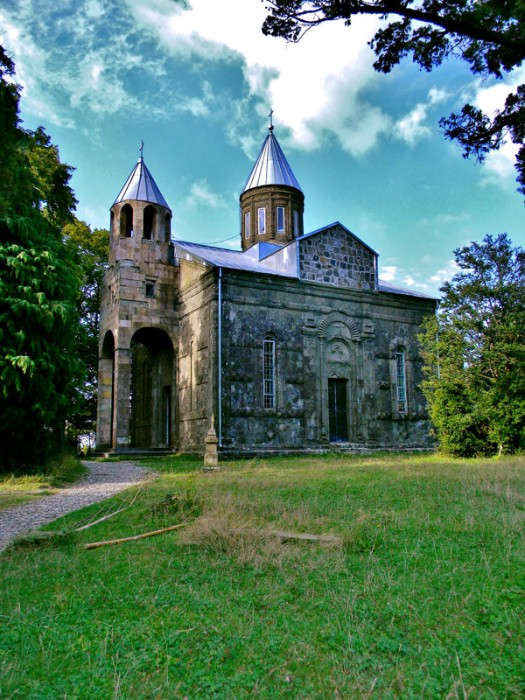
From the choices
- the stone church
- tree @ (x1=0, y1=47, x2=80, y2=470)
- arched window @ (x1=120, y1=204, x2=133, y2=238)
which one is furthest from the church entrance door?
tree @ (x1=0, y1=47, x2=80, y2=470)

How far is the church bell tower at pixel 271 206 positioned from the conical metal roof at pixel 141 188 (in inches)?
182

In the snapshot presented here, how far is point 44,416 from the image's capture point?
12586mm

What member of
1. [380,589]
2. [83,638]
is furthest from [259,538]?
[83,638]

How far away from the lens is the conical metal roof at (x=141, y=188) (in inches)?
983

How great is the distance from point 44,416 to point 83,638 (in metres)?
9.65

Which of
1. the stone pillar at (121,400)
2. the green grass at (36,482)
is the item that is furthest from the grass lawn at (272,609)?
the stone pillar at (121,400)

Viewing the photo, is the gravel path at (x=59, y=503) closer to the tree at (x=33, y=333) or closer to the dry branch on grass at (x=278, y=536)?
the dry branch on grass at (x=278, y=536)

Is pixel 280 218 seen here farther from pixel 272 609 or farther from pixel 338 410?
pixel 272 609

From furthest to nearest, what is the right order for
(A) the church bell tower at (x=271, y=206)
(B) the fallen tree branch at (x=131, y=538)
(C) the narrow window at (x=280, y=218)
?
(C) the narrow window at (x=280, y=218) < (A) the church bell tower at (x=271, y=206) < (B) the fallen tree branch at (x=131, y=538)

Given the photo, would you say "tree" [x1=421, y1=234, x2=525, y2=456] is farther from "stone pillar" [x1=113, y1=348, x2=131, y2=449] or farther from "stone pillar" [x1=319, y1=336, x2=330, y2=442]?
"stone pillar" [x1=113, y1=348, x2=131, y2=449]

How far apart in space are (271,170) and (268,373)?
11.8 metres

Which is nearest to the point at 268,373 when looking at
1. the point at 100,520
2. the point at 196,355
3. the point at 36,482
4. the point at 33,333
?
the point at 196,355

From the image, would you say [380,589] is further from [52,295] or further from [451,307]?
[451,307]

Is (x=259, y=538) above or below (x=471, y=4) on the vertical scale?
below
